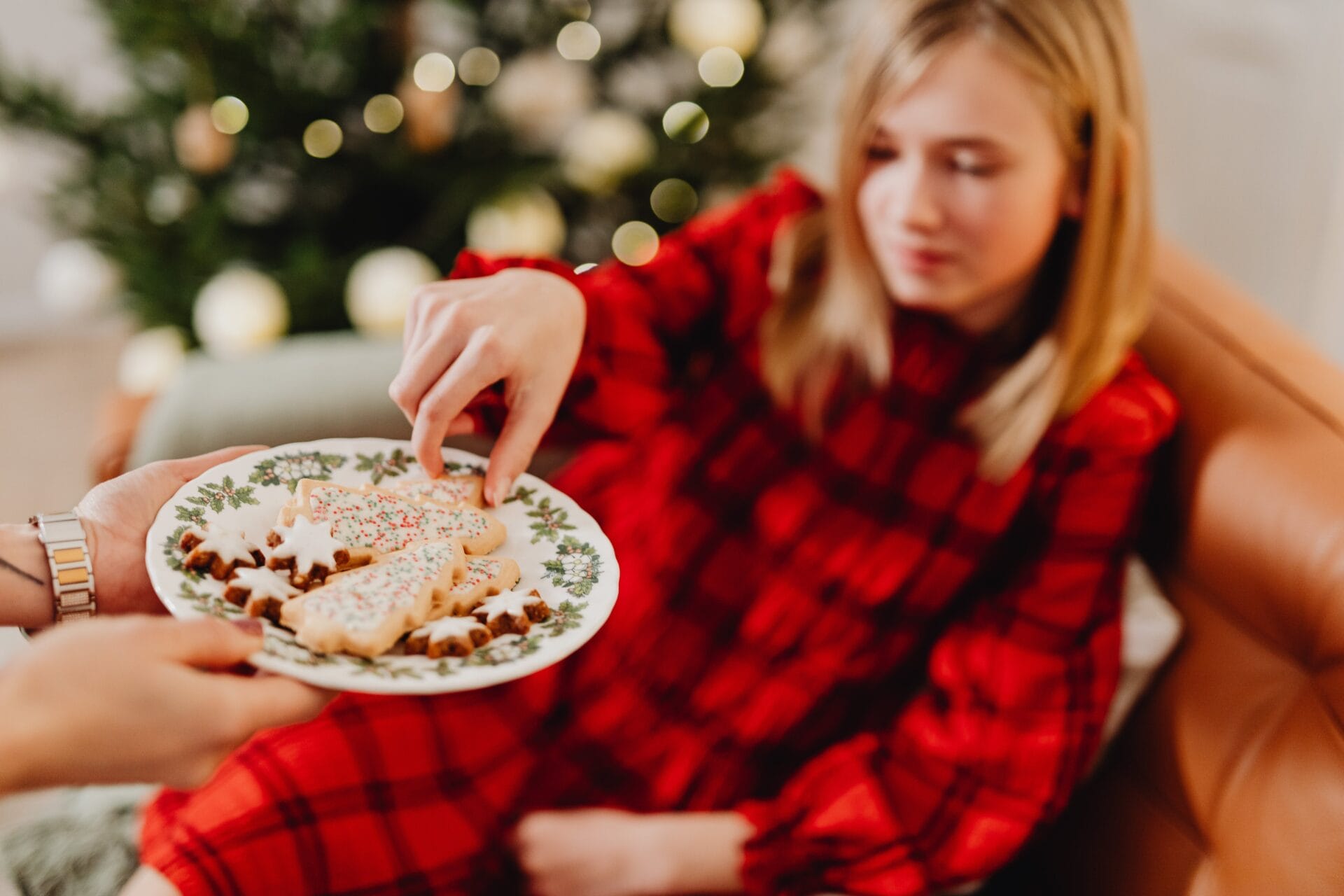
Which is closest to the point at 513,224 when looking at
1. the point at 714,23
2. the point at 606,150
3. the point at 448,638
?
the point at 606,150

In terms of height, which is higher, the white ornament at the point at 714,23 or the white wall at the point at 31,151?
the white ornament at the point at 714,23

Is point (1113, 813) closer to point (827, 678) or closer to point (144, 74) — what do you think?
point (827, 678)

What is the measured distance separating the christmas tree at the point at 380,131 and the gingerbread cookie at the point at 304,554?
33.0 inches

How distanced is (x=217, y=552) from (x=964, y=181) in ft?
2.09

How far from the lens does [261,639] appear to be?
18.3 inches

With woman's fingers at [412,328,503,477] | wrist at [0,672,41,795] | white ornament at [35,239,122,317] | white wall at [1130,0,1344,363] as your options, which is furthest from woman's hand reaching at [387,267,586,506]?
Answer: white wall at [1130,0,1344,363]

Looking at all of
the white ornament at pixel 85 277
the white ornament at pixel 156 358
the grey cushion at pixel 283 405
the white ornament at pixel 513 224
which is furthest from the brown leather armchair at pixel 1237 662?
the white ornament at pixel 85 277

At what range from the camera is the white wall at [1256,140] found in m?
1.51

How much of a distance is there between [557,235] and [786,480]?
759 millimetres

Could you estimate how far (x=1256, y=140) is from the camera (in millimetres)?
1626

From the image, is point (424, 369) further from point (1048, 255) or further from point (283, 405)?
point (1048, 255)

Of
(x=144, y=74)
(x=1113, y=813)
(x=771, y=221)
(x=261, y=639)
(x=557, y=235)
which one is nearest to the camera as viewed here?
(x=261, y=639)

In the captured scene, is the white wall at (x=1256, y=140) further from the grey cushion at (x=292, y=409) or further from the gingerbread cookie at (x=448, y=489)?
the gingerbread cookie at (x=448, y=489)

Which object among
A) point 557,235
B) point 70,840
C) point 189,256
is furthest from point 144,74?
point 70,840
